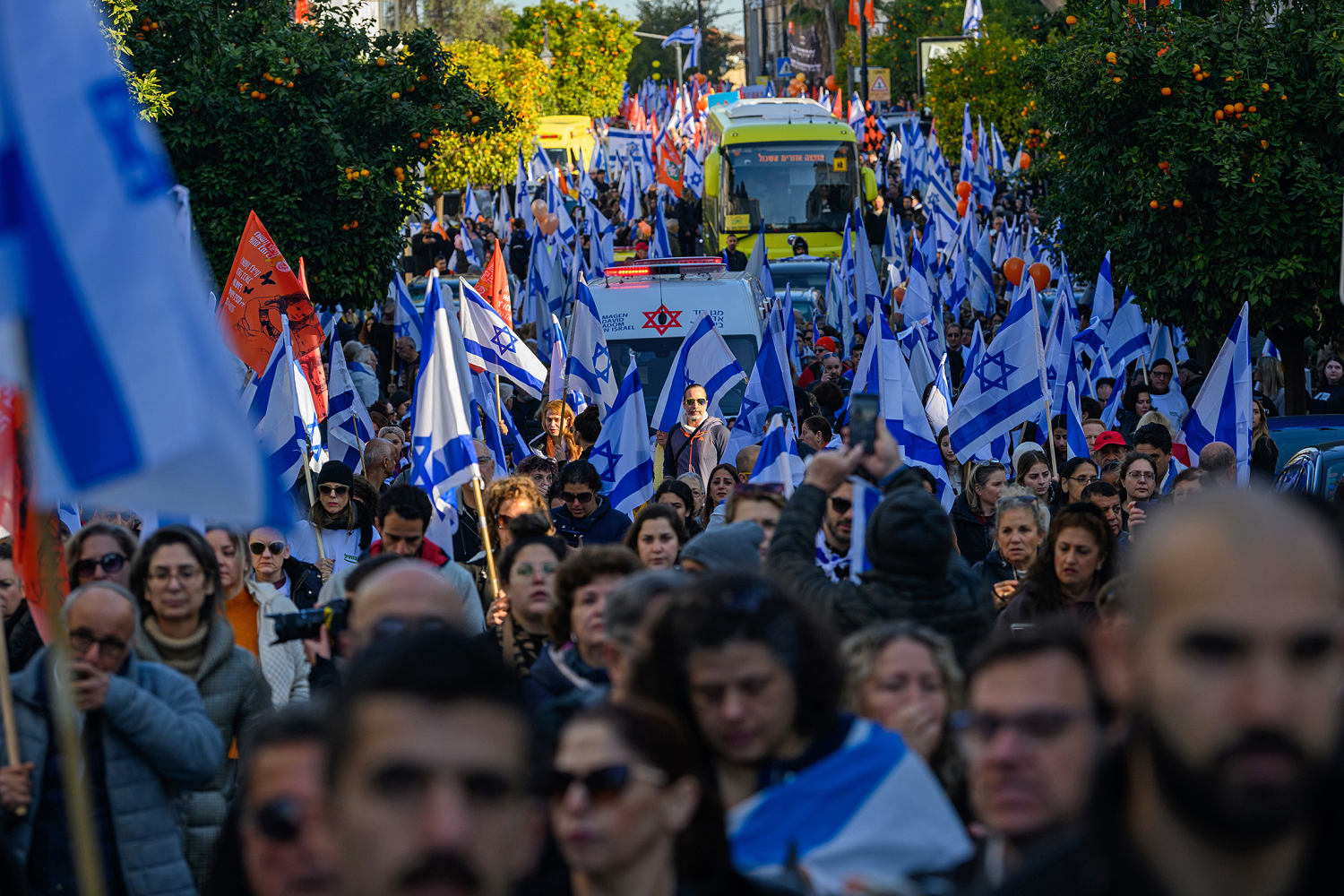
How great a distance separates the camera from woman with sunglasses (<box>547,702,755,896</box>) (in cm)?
280

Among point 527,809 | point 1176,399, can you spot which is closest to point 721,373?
point 1176,399

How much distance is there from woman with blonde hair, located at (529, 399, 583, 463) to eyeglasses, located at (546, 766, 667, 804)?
9129mm

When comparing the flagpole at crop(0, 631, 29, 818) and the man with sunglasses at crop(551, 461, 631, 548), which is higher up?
the flagpole at crop(0, 631, 29, 818)

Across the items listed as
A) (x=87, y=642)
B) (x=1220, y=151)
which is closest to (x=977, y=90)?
(x=1220, y=151)

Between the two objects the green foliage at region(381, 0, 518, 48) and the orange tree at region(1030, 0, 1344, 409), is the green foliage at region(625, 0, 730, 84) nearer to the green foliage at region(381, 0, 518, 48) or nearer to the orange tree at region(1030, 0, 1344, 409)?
the green foliage at region(381, 0, 518, 48)

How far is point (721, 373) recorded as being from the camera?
1230 centimetres

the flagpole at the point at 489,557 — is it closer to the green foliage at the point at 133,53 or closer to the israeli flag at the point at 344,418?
the israeli flag at the point at 344,418

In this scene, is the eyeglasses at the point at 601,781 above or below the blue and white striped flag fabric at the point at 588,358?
above

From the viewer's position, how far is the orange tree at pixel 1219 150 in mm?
14406

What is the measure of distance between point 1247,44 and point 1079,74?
1.33 meters

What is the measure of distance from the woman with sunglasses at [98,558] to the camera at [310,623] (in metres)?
0.90

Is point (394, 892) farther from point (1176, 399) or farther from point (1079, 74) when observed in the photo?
point (1079, 74)

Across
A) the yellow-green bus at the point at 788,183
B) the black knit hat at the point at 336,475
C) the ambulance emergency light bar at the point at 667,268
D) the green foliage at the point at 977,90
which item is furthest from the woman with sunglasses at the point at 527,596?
the green foliage at the point at 977,90

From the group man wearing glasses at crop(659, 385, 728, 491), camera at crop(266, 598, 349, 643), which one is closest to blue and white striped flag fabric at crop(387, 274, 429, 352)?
man wearing glasses at crop(659, 385, 728, 491)
